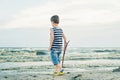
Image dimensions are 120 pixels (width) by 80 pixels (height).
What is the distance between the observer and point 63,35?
328 inches

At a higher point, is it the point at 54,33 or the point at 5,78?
the point at 54,33

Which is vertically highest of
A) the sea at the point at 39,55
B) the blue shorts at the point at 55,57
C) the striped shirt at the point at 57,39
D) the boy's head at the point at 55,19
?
the boy's head at the point at 55,19

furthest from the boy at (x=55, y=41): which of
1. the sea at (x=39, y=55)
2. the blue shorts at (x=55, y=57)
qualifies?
the sea at (x=39, y=55)

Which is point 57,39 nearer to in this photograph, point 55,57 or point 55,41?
point 55,41

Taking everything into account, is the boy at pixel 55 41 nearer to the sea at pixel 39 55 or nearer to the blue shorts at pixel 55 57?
the blue shorts at pixel 55 57

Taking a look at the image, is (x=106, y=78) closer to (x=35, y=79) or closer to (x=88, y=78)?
(x=88, y=78)

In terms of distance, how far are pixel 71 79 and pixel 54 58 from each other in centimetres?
84

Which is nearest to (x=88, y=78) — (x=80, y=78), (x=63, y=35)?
(x=80, y=78)

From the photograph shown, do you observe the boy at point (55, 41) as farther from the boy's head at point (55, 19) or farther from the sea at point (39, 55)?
the sea at point (39, 55)

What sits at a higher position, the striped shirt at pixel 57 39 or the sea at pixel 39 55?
the striped shirt at pixel 57 39

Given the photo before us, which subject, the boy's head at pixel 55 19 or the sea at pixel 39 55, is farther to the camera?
the sea at pixel 39 55

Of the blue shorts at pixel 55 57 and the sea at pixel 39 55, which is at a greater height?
the blue shorts at pixel 55 57

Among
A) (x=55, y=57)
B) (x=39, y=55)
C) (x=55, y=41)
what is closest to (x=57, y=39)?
(x=55, y=41)

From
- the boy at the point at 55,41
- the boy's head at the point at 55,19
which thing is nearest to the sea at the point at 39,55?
the boy at the point at 55,41
